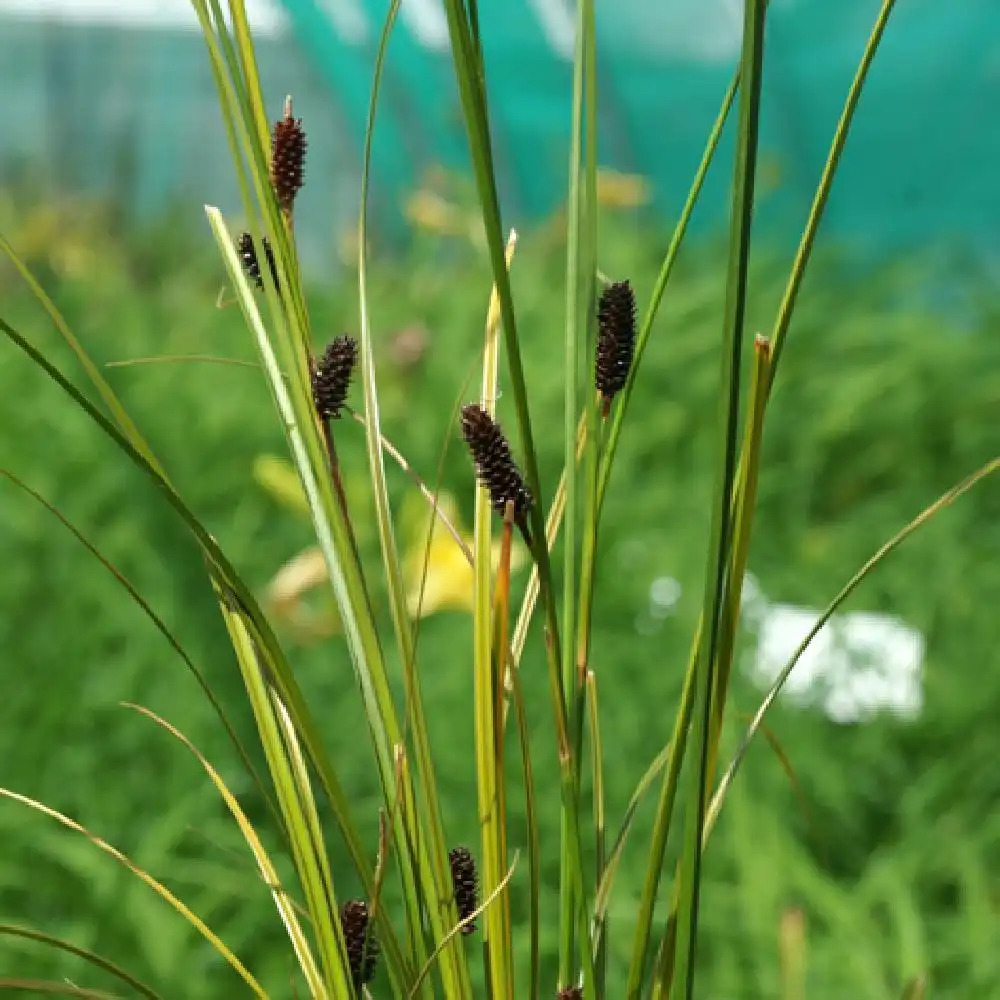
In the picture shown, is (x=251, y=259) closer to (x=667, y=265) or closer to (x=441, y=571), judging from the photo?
(x=667, y=265)

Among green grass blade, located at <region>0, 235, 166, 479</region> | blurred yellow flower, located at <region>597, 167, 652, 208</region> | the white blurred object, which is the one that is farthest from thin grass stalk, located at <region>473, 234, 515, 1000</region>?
blurred yellow flower, located at <region>597, 167, 652, 208</region>

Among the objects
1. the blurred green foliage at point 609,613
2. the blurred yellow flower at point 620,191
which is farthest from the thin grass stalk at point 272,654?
the blurred yellow flower at point 620,191

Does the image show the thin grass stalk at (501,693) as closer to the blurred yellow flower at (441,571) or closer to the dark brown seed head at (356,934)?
the dark brown seed head at (356,934)

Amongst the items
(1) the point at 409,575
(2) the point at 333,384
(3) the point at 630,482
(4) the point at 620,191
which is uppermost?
(4) the point at 620,191

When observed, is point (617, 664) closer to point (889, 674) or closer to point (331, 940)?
point (889, 674)

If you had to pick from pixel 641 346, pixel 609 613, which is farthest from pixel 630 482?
pixel 641 346

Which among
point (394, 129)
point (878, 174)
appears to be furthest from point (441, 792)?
point (394, 129)
